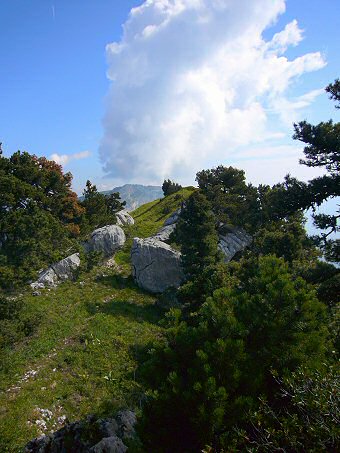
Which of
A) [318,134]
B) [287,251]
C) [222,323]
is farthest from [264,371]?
[287,251]

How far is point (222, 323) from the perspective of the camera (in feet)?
33.1

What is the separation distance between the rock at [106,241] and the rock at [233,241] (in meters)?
13.1

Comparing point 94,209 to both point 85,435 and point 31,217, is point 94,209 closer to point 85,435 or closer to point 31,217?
point 31,217

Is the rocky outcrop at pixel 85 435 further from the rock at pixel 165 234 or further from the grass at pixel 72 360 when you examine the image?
the rock at pixel 165 234

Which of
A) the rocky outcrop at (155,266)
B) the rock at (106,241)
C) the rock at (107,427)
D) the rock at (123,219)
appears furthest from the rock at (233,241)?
the rock at (107,427)

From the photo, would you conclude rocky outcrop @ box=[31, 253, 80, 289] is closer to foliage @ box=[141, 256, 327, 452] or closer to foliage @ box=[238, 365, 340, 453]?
foliage @ box=[141, 256, 327, 452]

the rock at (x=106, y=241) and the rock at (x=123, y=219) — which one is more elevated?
the rock at (x=123, y=219)

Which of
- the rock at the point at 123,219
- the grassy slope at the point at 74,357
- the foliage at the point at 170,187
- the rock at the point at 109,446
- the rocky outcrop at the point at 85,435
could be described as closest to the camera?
the rock at the point at 109,446

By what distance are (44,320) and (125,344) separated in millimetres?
6798

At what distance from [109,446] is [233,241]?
3272cm

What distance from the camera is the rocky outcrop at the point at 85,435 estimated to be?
13.3m

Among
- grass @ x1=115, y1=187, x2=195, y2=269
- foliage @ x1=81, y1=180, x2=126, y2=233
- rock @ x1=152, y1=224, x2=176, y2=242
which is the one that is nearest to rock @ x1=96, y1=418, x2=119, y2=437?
grass @ x1=115, y1=187, x2=195, y2=269

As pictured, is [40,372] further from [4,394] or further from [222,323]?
[222,323]

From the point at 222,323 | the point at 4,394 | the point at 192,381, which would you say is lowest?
the point at 4,394
